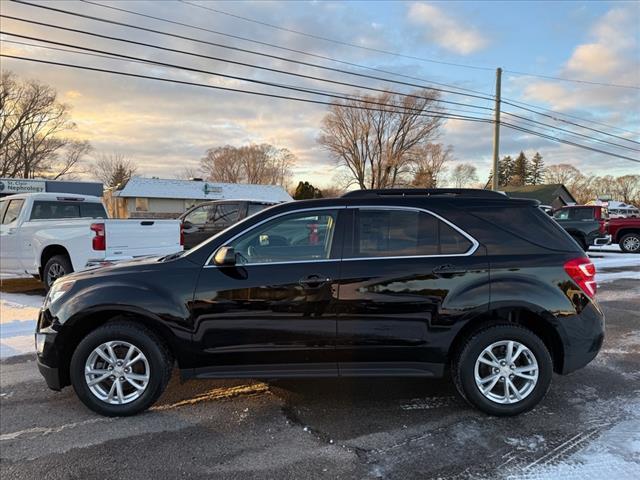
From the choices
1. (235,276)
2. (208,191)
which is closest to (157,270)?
(235,276)

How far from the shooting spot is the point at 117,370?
3.72 metres

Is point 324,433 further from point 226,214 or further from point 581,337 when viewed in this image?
point 226,214

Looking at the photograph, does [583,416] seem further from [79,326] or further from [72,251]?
[72,251]

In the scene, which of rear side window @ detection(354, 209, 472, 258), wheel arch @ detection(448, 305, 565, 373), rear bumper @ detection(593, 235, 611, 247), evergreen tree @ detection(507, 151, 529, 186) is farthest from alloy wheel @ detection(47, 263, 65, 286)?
evergreen tree @ detection(507, 151, 529, 186)

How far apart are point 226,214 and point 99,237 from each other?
5408 millimetres

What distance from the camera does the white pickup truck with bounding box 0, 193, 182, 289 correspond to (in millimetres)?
7445

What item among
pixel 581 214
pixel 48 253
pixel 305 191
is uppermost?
pixel 305 191

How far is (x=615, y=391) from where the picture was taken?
13.7ft

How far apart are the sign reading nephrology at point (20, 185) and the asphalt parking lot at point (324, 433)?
20208 millimetres

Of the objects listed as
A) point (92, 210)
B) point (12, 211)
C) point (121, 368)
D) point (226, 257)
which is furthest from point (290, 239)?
point (12, 211)

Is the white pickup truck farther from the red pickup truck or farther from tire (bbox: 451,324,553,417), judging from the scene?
the red pickup truck

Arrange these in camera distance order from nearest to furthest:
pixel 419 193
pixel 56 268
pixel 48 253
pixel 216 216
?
pixel 419 193 → pixel 56 268 → pixel 48 253 → pixel 216 216

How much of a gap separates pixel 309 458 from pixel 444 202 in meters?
2.23

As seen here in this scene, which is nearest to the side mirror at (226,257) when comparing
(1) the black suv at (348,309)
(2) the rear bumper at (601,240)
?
(1) the black suv at (348,309)
